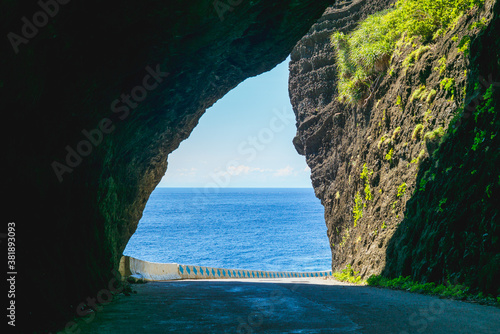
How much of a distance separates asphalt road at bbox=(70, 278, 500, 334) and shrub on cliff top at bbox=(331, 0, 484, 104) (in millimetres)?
8993

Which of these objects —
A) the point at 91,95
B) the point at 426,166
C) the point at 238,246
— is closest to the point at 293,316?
the point at 91,95

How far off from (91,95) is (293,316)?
15.5ft

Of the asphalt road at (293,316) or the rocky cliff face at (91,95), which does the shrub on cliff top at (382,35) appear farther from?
the asphalt road at (293,316)

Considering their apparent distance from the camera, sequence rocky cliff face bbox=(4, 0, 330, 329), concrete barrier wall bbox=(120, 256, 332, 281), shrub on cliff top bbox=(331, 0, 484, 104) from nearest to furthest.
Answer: rocky cliff face bbox=(4, 0, 330, 329)
shrub on cliff top bbox=(331, 0, 484, 104)
concrete barrier wall bbox=(120, 256, 332, 281)

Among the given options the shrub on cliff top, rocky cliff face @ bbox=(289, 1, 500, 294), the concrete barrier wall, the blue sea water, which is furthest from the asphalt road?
the blue sea water

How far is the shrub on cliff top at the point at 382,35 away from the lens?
47.0 feet

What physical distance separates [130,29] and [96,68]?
2.86ft

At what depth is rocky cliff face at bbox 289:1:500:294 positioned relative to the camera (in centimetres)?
925

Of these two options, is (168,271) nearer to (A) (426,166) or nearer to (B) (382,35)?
(A) (426,166)

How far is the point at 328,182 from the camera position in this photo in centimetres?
2497

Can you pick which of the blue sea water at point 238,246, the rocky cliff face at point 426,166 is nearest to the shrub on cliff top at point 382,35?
the rocky cliff face at point 426,166

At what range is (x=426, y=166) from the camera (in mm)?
13047

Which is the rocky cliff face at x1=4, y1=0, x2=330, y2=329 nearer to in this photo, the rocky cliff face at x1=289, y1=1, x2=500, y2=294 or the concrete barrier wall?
the rocky cliff face at x1=289, y1=1, x2=500, y2=294

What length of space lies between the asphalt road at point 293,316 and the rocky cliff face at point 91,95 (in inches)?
38.6
